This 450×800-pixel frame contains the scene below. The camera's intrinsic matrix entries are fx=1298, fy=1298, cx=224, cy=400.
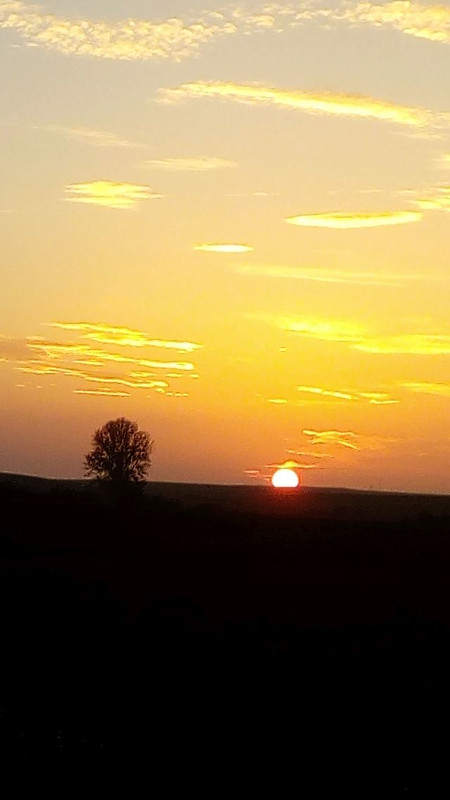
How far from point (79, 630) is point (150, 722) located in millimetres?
7392

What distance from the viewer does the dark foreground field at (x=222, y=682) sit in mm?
14195

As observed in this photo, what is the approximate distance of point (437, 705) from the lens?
17.6 m

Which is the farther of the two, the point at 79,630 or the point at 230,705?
the point at 79,630

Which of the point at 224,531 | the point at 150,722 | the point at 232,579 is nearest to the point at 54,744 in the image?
the point at 150,722

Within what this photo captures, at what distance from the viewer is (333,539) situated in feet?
201

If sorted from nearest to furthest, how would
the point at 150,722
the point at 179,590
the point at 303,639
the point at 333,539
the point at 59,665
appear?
the point at 150,722 → the point at 59,665 → the point at 303,639 → the point at 179,590 → the point at 333,539

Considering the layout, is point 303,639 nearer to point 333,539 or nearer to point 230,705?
point 230,705

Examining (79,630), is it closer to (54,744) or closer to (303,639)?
(303,639)

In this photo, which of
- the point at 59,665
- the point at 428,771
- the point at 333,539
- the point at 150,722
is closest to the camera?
the point at 428,771

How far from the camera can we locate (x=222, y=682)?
62.8ft

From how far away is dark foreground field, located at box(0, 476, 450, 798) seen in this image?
1420 centimetres

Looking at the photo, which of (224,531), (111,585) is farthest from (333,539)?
(111,585)

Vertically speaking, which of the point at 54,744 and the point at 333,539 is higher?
the point at 333,539

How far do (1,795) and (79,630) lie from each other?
1134 centimetres
